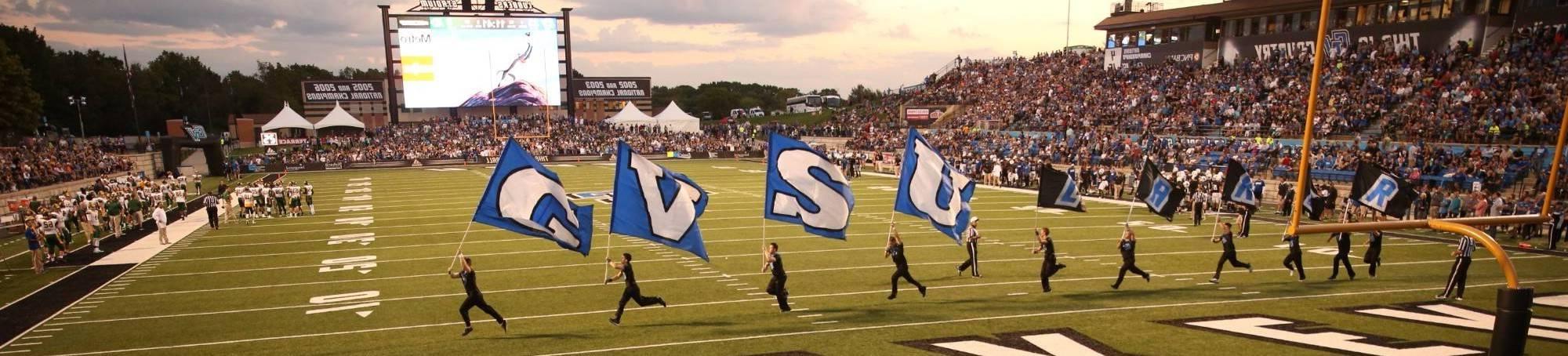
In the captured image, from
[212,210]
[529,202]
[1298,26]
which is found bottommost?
[212,210]

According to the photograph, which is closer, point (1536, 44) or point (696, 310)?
point (696, 310)

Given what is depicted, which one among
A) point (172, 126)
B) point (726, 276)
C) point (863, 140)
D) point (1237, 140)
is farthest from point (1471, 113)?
point (172, 126)

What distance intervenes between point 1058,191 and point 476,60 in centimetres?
5862

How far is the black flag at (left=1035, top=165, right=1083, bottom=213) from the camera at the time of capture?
15.5 meters

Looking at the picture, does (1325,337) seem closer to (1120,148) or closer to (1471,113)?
(1471,113)

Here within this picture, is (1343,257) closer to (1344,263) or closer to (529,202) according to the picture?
(1344,263)

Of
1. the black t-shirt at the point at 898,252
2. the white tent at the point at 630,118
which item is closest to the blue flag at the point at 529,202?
the black t-shirt at the point at 898,252

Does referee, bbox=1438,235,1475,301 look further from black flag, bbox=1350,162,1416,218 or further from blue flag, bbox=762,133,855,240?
blue flag, bbox=762,133,855,240

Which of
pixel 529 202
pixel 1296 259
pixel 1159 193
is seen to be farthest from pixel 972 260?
pixel 529 202

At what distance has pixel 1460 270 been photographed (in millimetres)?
12680

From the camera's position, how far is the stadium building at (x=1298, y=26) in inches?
1305

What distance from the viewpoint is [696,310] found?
41.2 ft

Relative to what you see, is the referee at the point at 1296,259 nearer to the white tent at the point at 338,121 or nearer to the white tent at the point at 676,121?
the white tent at the point at 676,121

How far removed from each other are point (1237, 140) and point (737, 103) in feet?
327
